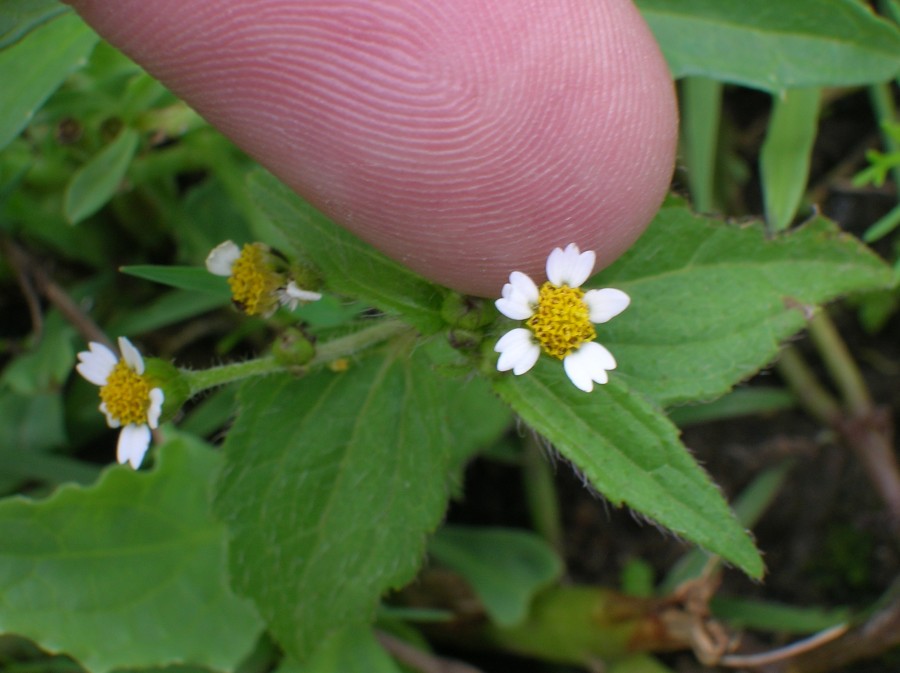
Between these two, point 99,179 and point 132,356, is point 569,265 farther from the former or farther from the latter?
point 99,179

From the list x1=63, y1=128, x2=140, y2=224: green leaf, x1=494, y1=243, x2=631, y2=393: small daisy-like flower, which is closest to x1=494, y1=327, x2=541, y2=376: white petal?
x1=494, y1=243, x2=631, y2=393: small daisy-like flower

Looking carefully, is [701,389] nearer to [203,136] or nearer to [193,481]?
[193,481]

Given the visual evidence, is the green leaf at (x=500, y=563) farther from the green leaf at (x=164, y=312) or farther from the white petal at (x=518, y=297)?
the white petal at (x=518, y=297)

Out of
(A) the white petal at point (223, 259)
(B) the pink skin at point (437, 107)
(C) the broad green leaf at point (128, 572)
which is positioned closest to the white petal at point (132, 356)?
(A) the white petal at point (223, 259)

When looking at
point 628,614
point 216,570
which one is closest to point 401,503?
point 216,570

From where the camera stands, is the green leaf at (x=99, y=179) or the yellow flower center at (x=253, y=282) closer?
Result: the yellow flower center at (x=253, y=282)

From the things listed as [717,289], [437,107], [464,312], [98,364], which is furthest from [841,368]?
[98,364]
